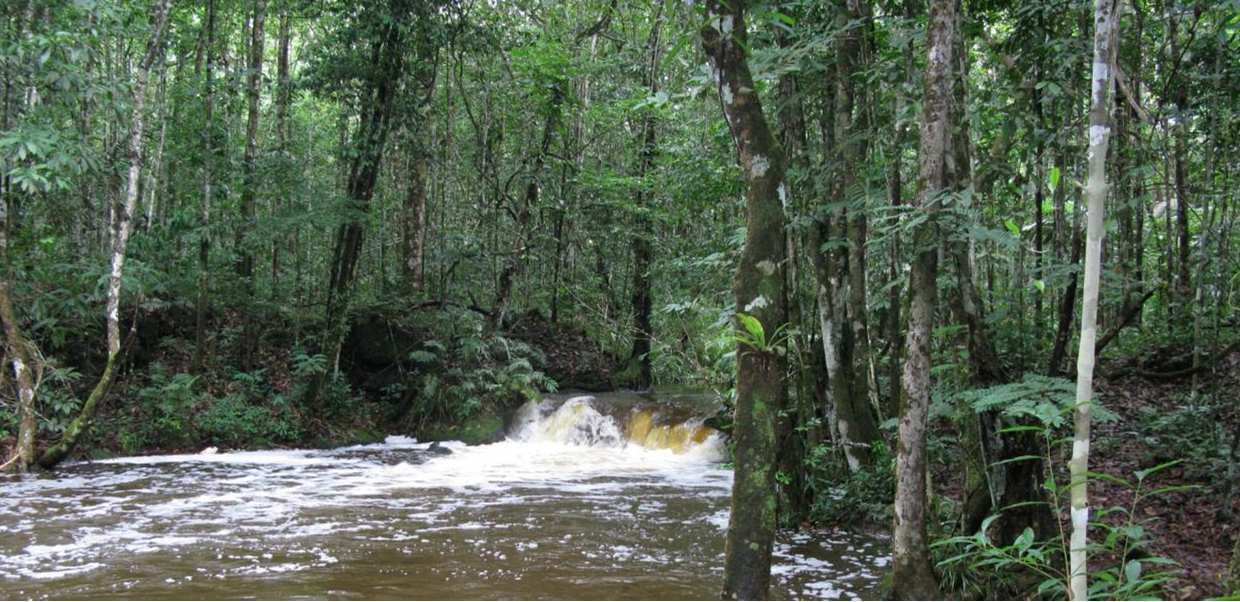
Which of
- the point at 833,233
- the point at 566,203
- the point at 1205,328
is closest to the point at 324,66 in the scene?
the point at 566,203

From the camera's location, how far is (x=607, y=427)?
626 inches

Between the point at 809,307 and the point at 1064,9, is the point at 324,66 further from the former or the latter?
the point at 1064,9

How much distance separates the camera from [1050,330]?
1182cm

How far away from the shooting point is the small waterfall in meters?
14.7

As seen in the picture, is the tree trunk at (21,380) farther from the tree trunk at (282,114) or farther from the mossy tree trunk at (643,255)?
the mossy tree trunk at (643,255)

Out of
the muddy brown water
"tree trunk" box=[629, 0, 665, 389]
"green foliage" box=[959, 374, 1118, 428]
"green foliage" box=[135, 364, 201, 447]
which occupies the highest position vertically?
"tree trunk" box=[629, 0, 665, 389]

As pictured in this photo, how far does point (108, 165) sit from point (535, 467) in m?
8.25

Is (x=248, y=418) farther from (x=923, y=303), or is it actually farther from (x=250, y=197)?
(x=923, y=303)

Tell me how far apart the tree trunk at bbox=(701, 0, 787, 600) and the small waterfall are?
9872 mm

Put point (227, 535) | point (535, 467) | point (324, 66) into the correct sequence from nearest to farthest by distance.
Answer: point (227, 535), point (535, 467), point (324, 66)

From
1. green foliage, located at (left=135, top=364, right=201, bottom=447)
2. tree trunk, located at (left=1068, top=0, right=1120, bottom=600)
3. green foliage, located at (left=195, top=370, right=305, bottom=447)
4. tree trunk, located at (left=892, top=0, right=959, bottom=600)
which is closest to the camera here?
tree trunk, located at (left=1068, top=0, right=1120, bottom=600)

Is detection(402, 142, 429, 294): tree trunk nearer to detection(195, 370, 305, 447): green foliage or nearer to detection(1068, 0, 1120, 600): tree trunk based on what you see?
detection(195, 370, 305, 447): green foliage

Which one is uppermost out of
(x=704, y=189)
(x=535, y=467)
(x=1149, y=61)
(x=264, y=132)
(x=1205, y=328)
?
(x=264, y=132)

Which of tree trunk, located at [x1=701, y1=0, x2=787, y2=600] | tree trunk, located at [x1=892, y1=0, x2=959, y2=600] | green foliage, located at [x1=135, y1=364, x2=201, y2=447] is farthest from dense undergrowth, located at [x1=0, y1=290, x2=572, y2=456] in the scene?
tree trunk, located at [x1=892, y1=0, x2=959, y2=600]
